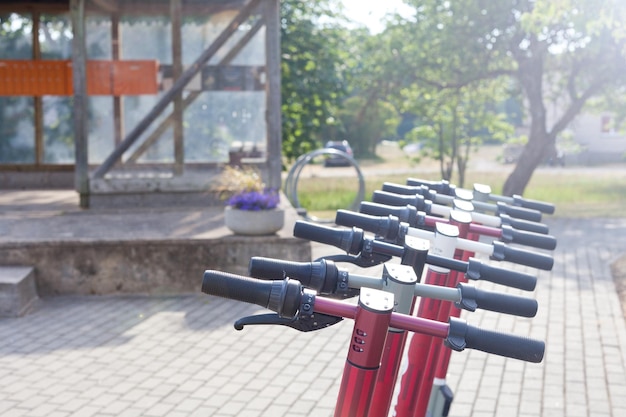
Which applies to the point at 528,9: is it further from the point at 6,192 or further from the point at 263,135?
the point at 6,192

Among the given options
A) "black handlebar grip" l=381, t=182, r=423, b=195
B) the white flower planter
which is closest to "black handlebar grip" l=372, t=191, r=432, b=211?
"black handlebar grip" l=381, t=182, r=423, b=195

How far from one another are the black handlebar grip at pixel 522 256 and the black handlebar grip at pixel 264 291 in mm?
1207

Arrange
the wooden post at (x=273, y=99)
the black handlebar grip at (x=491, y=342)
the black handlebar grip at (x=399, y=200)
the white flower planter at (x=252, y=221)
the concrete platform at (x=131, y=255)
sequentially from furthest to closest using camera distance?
the wooden post at (x=273, y=99), the white flower planter at (x=252, y=221), the concrete platform at (x=131, y=255), the black handlebar grip at (x=399, y=200), the black handlebar grip at (x=491, y=342)

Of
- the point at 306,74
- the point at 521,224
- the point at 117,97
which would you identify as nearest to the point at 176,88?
the point at 117,97

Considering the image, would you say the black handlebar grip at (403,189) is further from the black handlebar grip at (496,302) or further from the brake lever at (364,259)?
the black handlebar grip at (496,302)

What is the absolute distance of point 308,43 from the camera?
19297 mm

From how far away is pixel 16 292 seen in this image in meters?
8.20

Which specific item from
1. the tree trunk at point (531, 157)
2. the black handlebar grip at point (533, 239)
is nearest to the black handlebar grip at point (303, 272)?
the black handlebar grip at point (533, 239)

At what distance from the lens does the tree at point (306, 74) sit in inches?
747

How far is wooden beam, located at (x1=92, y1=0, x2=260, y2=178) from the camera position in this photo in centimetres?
1186

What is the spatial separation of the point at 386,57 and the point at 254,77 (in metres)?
7.21

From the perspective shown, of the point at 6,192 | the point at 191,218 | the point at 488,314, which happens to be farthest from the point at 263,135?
the point at 488,314

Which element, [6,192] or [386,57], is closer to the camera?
[6,192]

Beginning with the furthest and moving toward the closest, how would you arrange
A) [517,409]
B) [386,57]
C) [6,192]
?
[386,57], [6,192], [517,409]
